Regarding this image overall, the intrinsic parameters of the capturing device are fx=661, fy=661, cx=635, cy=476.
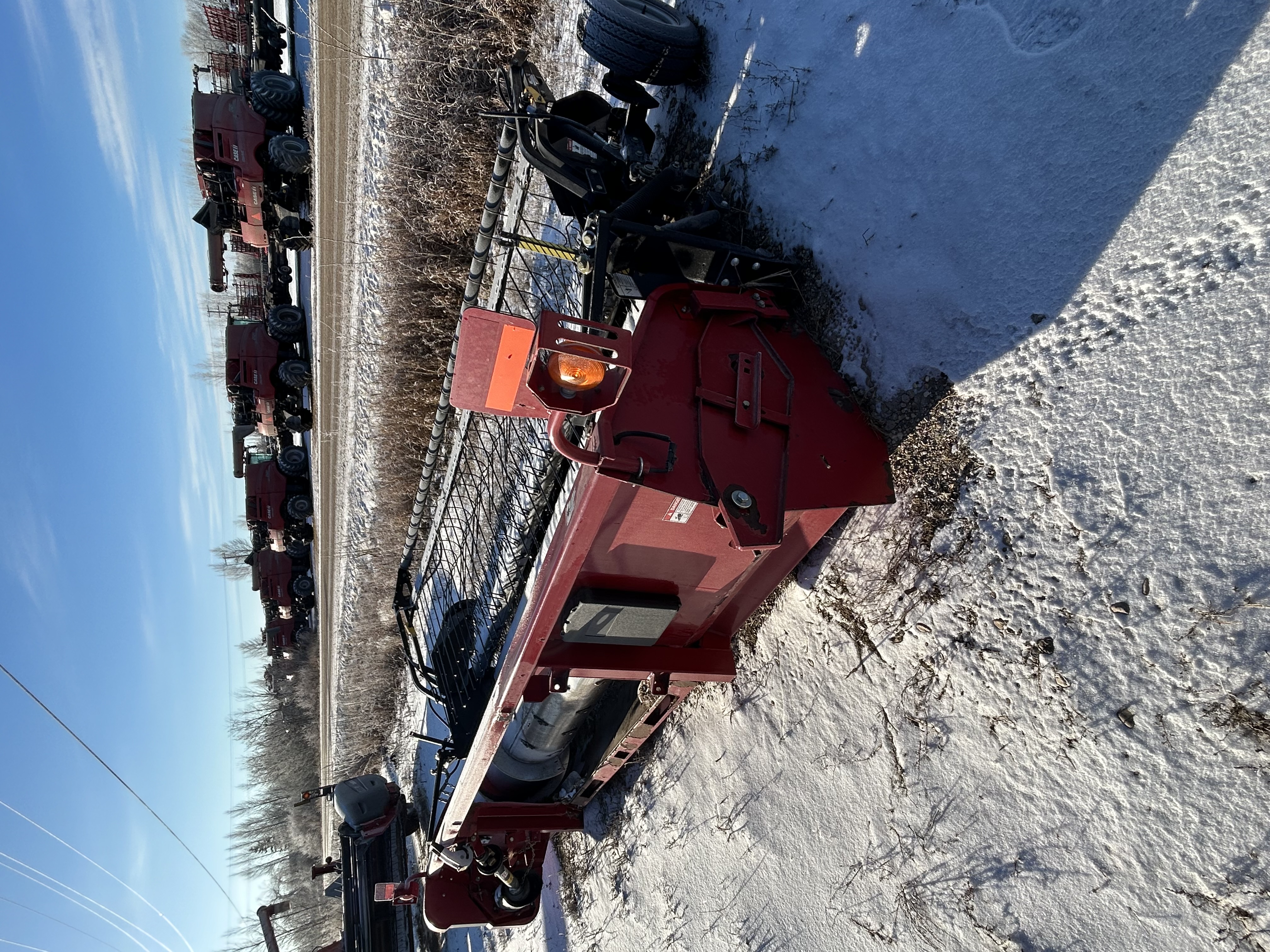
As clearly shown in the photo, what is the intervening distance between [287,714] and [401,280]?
1746cm

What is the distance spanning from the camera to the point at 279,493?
449 inches

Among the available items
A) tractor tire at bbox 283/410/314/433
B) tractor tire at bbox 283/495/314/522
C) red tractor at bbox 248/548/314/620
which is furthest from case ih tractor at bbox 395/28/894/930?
red tractor at bbox 248/548/314/620

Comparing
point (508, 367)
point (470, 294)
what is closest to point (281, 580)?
point (470, 294)

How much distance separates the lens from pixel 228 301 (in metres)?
16.1

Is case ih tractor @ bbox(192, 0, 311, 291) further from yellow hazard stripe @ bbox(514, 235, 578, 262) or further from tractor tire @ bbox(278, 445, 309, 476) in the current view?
yellow hazard stripe @ bbox(514, 235, 578, 262)

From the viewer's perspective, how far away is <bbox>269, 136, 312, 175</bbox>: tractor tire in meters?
9.02

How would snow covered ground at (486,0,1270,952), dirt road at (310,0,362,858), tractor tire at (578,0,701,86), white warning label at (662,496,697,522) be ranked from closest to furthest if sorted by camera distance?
1. snow covered ground at (486,0,1270,952)
2. white warning label at (662,496,697,522)
3. tractor tire at (578,0,701,86)
4. dirt road at (310,0,362,858)

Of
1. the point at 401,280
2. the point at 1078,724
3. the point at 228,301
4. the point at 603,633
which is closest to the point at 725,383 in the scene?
the point at 603,633

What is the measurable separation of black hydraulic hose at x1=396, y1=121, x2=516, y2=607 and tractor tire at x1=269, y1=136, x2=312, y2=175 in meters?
3.75

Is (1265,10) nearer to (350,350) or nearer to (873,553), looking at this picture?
(873,553)

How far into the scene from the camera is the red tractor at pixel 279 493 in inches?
444

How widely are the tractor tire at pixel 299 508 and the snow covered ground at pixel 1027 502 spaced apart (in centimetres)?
993

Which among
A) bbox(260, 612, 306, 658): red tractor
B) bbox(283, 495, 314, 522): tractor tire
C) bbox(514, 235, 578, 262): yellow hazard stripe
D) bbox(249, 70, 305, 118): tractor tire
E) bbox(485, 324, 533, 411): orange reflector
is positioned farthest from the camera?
bbox(260, 612, 306, 658): red tractor

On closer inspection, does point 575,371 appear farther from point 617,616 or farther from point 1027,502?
point 1027,502
